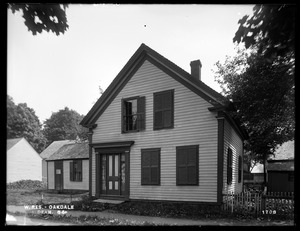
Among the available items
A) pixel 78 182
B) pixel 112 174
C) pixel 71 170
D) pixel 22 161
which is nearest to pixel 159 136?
pixel 112 174

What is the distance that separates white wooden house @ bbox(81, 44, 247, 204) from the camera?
34.4 ft

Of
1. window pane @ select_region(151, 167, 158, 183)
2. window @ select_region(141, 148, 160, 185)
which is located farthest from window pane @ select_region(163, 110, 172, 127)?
window pane @ select_region(151, 167, 158, 183)

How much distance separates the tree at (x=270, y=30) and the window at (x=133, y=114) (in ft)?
21.7

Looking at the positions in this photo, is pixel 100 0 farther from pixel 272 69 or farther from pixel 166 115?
pixel 166 115

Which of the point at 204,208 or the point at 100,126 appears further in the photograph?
the point at 100,126

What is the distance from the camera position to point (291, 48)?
6.30 meters

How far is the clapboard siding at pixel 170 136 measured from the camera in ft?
34.3

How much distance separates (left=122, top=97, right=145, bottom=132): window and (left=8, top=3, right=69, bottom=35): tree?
Result: 21.9 feet

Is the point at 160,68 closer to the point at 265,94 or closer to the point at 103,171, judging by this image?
the point at 265,94

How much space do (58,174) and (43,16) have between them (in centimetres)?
1262

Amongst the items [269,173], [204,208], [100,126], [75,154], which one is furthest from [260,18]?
[269,173]

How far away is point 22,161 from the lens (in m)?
8.88

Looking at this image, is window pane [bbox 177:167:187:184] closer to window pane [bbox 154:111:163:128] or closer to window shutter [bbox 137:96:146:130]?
window pane [bbox 154:111:163:128]

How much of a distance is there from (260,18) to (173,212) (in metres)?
7.93
